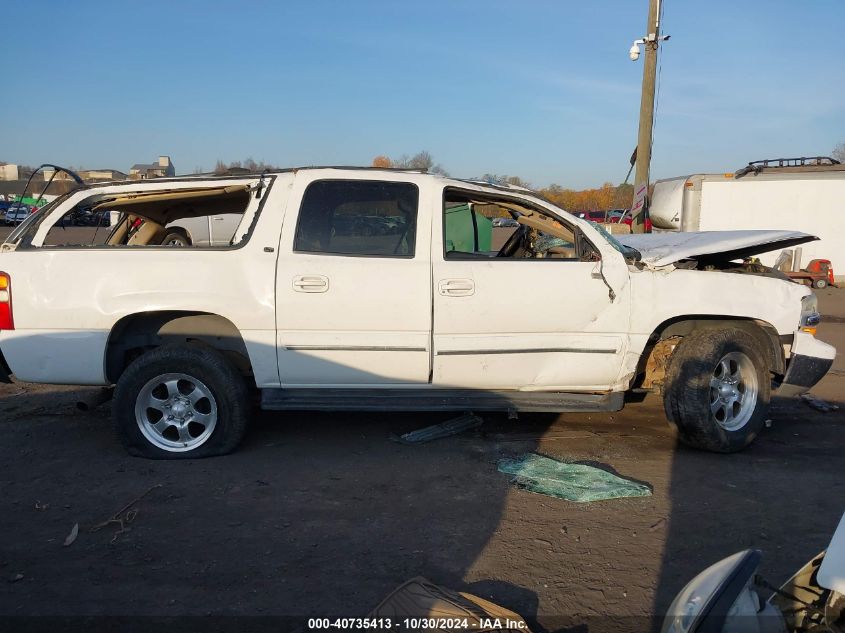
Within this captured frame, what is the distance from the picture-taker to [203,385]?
16.1 feet

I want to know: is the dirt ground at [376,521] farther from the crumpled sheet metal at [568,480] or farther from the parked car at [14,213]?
the parked car at [14,213]

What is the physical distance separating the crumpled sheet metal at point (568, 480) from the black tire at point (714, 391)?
82cm

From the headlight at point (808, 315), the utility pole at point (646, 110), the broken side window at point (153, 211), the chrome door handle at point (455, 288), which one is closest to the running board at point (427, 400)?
the chrome door handle at point (455, 288)

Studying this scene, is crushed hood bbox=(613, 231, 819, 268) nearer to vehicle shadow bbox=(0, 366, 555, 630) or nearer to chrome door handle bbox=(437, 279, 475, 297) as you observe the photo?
chrome door handle bbox=(437, 279, 475, 297)

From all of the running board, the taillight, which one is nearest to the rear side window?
the running board

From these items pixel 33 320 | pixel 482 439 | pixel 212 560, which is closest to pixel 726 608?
pixel 212 560

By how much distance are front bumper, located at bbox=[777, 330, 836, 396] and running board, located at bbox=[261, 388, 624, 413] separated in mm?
1375

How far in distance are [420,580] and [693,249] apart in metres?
3.30

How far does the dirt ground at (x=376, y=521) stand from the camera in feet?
10.7

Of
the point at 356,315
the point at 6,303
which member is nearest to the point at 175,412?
the point at 6,303

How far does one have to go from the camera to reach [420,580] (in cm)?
320

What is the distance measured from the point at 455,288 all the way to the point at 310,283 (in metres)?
0.97

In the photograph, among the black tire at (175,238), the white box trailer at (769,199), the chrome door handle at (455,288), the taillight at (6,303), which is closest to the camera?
the taillight at (6,303)

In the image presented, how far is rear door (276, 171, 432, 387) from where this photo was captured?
484 centimetres
